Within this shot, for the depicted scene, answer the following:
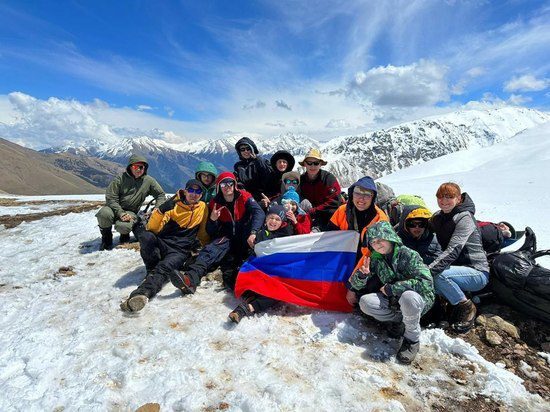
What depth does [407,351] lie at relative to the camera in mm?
5051

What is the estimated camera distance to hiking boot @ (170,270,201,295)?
682cm

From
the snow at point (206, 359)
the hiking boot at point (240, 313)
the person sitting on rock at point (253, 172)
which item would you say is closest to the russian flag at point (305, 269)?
the snow at point (206, 359)

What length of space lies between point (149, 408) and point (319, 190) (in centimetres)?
660

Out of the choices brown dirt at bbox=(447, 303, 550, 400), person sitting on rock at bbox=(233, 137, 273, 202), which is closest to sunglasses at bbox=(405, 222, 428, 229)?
brown dirt at bbox=(447, 303, 550, 400)

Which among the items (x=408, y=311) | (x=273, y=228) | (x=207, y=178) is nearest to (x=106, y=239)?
(x=207, y=178)

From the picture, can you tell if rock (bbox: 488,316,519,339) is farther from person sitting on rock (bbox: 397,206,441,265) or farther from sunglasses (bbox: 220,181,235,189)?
sunglasses (bbox: 220,181,235,189)

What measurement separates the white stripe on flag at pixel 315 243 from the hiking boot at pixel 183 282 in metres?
1.62

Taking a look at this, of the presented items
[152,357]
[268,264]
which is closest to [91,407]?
[152,357]

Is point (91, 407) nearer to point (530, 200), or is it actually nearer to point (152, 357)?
point (152, 357)

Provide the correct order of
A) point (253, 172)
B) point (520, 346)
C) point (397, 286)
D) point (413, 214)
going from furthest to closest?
point (253, 172) → point (413, 214) → point (520, 346) → point (397, 286)

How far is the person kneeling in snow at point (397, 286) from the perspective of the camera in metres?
5.06

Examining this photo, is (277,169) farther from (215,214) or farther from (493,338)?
(493,338)

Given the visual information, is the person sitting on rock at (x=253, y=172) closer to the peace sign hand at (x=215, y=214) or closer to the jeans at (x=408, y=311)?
the peace sign hand at (x=215, y=214)

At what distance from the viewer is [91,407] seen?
4117 mm
